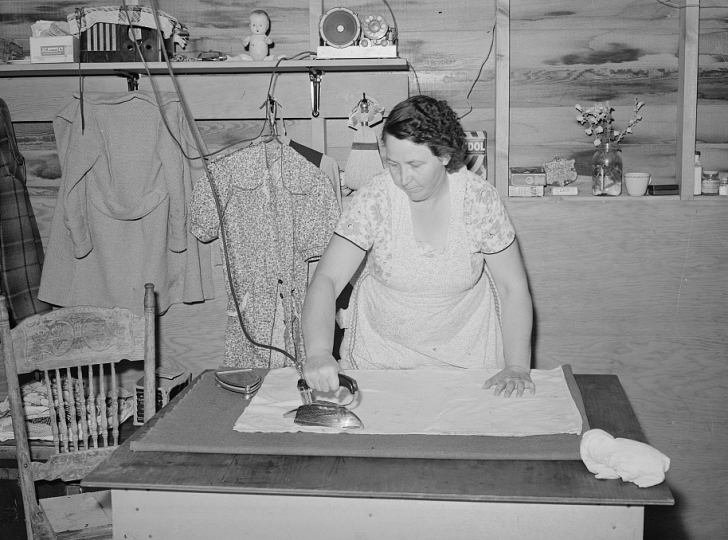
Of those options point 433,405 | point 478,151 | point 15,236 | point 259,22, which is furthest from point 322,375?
point 15,236

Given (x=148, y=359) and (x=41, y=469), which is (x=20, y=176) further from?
(x=41, y=469)

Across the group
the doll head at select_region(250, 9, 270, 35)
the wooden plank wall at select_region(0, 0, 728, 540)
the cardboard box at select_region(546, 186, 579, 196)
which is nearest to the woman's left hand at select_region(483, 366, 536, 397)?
the wooden plank wall at select_region(0, 0, 728, 540)

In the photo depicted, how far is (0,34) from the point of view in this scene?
316 cm

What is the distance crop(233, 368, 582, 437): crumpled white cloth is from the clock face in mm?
1387

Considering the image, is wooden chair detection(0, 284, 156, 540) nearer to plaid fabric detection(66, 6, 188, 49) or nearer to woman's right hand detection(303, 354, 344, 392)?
woman's right hand detection(303, 354, 344, 392)

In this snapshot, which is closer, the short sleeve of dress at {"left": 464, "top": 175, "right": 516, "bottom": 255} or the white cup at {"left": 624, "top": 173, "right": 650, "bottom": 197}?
the short sleeve of dress at {"left": 464, "top": 175, "right": 516, "bottom": 255}

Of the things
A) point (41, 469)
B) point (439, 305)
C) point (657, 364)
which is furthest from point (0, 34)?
point (657, 364)

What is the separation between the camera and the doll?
2.84 metres

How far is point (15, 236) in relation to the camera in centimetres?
292

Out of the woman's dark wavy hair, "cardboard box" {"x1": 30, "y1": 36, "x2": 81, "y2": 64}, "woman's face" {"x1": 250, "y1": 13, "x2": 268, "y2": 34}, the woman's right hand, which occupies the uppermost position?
"woman's face" {"x1": 250, "y1": 13, "x2": 268, "y2": 34}

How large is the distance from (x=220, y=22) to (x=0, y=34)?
891 millimetres

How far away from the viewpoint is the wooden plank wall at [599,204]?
282 centimetres

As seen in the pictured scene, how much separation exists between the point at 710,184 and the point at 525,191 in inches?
26.1

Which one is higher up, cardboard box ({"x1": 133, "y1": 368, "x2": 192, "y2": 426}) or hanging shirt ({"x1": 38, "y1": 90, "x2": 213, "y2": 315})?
hanging shirt ({"x1": 38, "y1": 90, "x2": 213, "y2": 315})
